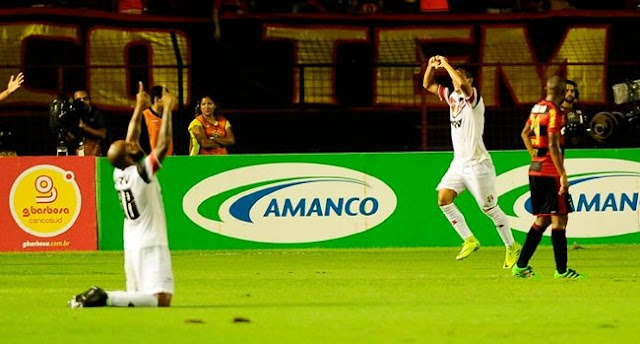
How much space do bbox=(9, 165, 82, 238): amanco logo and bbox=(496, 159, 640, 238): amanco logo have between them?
590 cm

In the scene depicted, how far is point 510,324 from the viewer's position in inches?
425

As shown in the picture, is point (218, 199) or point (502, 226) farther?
point (218, 199)

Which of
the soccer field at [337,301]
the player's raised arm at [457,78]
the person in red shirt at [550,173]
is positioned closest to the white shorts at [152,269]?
the soccer field at [337,301]

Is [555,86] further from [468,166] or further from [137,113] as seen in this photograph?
[137,113]

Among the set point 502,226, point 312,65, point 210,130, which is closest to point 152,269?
point 502,226

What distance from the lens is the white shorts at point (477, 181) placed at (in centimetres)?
1714

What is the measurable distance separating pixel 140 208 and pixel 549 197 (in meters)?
4.51

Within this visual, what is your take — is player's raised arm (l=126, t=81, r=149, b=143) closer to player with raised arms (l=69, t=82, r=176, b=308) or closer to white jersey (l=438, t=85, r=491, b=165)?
player with raised arms (l=69, t=82, r=176, b=308)

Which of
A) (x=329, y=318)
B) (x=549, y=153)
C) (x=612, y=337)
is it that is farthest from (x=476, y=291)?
(x=612, y=337)

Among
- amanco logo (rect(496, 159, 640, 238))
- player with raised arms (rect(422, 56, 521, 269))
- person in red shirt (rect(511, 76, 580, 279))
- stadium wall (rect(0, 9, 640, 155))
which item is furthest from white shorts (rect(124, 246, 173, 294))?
stadium wall (rect(0, 9, 640, 155))

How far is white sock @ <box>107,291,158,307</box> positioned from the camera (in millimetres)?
11914

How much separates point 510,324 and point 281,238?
1016cm

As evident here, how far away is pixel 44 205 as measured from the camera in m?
20.7

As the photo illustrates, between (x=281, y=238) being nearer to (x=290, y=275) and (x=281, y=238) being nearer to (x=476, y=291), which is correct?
(x=290, y=275)
